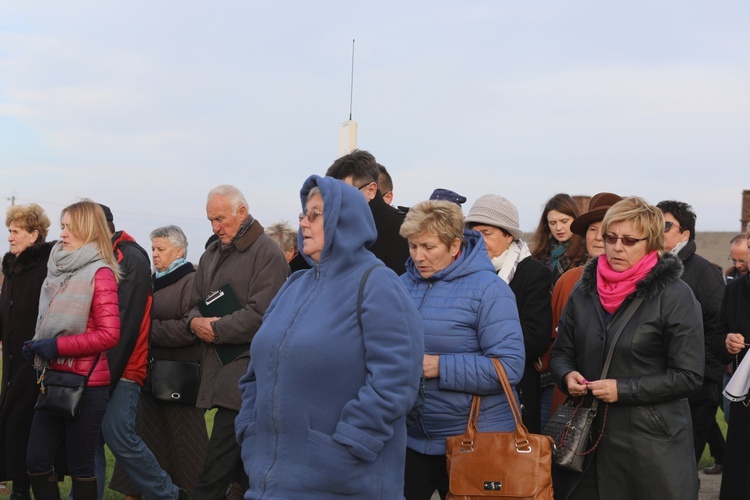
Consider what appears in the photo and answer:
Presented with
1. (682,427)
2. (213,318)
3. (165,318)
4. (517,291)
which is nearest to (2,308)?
(165,318)

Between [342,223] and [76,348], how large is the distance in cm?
A: 286

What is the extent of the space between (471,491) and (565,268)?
2.85 meters

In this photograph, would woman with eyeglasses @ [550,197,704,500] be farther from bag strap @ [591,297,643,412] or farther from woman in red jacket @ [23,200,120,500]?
woman in red jacket @ [23,200,120,500]

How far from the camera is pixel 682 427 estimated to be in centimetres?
446

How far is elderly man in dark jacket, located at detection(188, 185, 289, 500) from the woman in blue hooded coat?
2262 millimetres

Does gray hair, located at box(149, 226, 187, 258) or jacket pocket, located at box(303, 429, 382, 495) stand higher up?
gray hair, located at box(149, 226, 187, 258)

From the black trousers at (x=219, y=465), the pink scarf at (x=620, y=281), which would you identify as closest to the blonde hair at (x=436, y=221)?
the pink scarf at (x=620, y=281)

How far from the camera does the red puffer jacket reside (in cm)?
588

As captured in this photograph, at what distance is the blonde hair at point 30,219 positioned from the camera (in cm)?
715

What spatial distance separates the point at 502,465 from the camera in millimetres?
4254

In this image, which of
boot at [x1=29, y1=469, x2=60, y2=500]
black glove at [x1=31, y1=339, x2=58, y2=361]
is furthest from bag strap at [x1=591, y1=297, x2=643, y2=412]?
boot at [x1=29, y1=469, x2=60, y2=500]

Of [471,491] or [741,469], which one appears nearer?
[471,491]

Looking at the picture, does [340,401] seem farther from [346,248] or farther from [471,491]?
[471,491]

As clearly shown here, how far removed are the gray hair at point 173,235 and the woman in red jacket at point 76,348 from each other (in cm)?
144
